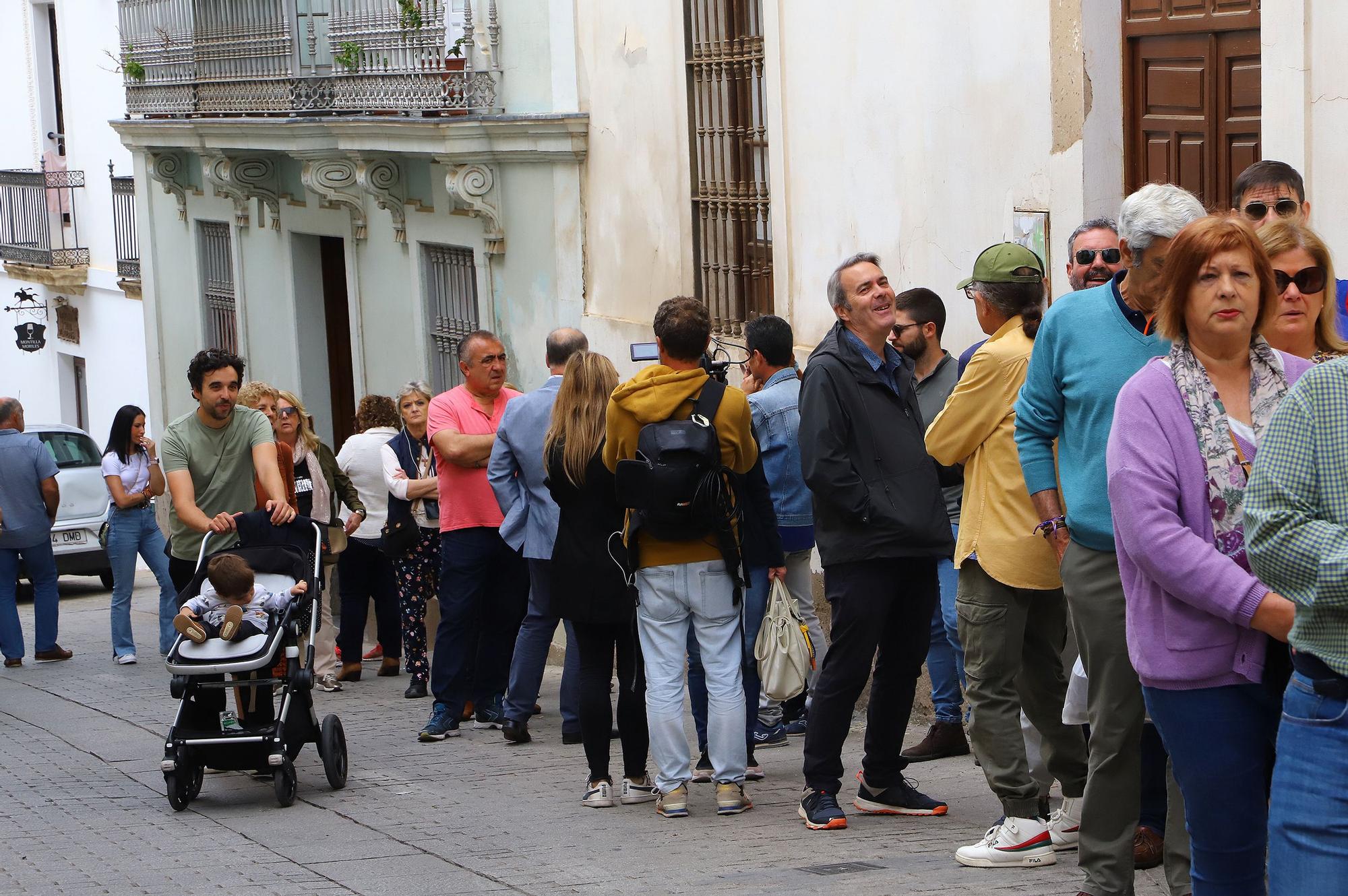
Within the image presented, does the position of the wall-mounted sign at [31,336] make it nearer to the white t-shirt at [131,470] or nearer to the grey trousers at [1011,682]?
the white t-shirt at [131,470]

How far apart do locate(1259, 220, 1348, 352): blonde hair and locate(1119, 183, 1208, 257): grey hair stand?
0.18m

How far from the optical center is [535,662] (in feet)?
28.0

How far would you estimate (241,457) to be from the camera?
886 cm

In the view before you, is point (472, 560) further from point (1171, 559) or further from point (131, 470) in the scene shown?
point (1171, 559)

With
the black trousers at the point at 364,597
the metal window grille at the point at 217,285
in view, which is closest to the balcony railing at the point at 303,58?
the metal window grille at the point at 217,285

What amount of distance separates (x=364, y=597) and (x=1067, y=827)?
619 cm

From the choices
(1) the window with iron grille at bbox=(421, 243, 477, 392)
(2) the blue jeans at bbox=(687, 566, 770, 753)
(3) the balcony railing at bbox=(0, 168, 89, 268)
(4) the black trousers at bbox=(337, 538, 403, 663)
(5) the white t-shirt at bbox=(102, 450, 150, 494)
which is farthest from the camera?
(3) the balcony railing at bbox=(0, 168, 89, 268)

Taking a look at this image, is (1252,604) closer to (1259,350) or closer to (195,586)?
(1259,350)

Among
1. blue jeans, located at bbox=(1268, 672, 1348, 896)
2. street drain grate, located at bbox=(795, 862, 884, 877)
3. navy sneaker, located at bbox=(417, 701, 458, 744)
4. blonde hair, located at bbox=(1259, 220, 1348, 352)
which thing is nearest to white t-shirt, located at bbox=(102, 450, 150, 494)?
navy sneaker, located at bbox=(417, 701, 458, 744)

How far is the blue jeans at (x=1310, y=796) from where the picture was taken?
3293mm

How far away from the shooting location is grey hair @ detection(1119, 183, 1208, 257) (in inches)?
178

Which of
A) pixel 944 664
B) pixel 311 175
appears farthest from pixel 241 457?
pixel 311 175

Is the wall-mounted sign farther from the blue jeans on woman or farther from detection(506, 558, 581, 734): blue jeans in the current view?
the blue jeans on woman

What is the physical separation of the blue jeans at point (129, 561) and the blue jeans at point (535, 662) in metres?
4.66
